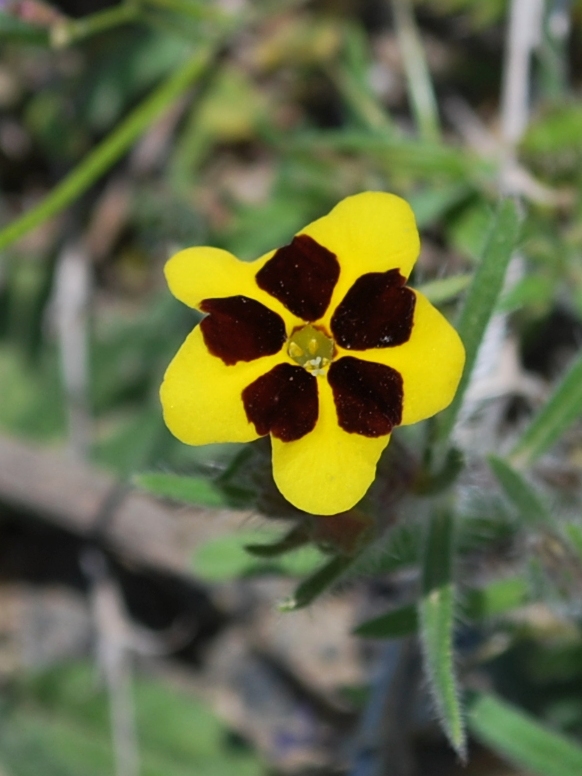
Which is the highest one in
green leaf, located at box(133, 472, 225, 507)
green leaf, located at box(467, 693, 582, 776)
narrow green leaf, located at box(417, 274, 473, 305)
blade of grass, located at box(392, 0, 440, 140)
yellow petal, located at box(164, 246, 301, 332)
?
yellow petal, located at box(164, 246, 301, 332)

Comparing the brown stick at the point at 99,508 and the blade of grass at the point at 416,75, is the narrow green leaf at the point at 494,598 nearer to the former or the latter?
the brown stick at the point at 99,508

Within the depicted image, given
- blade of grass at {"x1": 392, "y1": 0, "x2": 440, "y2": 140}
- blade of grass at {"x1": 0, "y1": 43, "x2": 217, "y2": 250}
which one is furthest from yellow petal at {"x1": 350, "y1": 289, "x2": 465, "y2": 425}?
blade of grass at {"x1": 392, "y1": 0, "x2": 440, "y2": 140}

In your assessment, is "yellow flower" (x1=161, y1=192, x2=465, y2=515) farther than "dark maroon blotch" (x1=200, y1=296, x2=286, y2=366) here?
No

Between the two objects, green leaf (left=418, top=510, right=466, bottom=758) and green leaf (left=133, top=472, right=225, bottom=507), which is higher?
green leaf (left=133, top=472, right=225, bottom=507)

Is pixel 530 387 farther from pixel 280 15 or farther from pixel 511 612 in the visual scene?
pixel 280 15

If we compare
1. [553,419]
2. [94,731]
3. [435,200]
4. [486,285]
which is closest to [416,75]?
[435,200]

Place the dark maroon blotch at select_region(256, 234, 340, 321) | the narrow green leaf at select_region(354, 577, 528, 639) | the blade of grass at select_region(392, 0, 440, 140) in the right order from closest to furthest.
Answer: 1. the dark maroon blotch at select_region(256, 234, 340, 321)
2. the narrow green leaf at select_region(354, 577, 528, 639)
3. the blade of grass at select_region(392, 0, 440, 140)

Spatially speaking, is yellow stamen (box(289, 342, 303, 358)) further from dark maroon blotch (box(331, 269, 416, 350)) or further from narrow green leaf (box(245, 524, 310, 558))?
narrow green leaf (box(245, 524, 310, 558))
